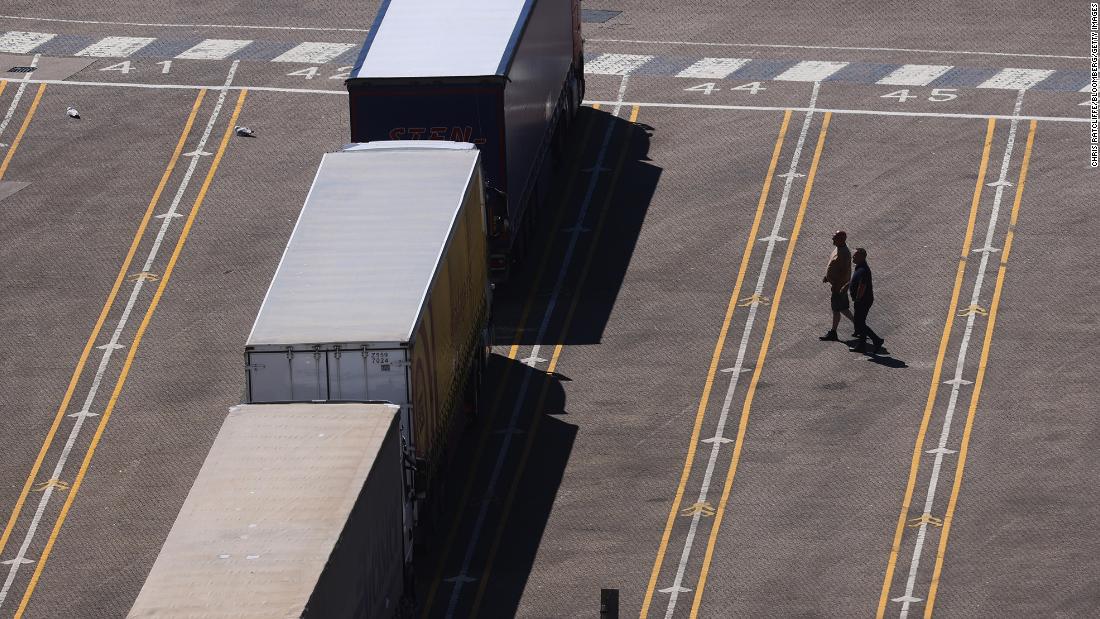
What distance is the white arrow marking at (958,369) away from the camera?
33.7 meters

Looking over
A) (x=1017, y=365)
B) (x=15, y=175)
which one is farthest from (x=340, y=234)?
(x=15, y=175)

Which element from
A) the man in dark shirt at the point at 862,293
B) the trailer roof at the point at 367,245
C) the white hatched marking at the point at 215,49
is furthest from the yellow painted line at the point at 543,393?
the white hatched marking at the point at 215,49

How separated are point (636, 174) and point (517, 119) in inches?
219

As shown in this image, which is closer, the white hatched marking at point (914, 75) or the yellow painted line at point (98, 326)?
the yellow painted line at point (98, 326)

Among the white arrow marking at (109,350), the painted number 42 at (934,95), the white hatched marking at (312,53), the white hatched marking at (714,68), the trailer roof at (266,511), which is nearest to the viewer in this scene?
the trailer roof at (266,511)

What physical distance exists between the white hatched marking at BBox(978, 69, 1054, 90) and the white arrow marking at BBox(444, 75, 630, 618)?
26.6ft

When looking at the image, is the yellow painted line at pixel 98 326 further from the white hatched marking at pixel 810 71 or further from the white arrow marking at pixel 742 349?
the white hatched marking at pixel 810 71

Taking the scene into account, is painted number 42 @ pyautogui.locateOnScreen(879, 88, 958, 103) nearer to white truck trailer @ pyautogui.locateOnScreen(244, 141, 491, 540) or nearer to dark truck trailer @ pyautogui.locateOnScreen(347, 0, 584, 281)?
dark truck trailer @ pyautogui.locateOnScreen(347, 0, 584, 281)

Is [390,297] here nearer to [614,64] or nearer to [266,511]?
[266,511]

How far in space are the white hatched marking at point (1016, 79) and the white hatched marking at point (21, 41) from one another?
21960 mm

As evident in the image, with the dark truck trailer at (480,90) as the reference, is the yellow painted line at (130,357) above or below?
below

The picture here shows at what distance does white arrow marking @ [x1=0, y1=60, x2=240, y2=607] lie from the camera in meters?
35.5

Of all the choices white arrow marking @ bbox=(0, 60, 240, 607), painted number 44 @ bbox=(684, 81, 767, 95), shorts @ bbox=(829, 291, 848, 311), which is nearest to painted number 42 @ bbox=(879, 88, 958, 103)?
painted number 44 @ bbox=(684, 81, 767, 95)

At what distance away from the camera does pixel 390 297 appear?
33.9 meters
